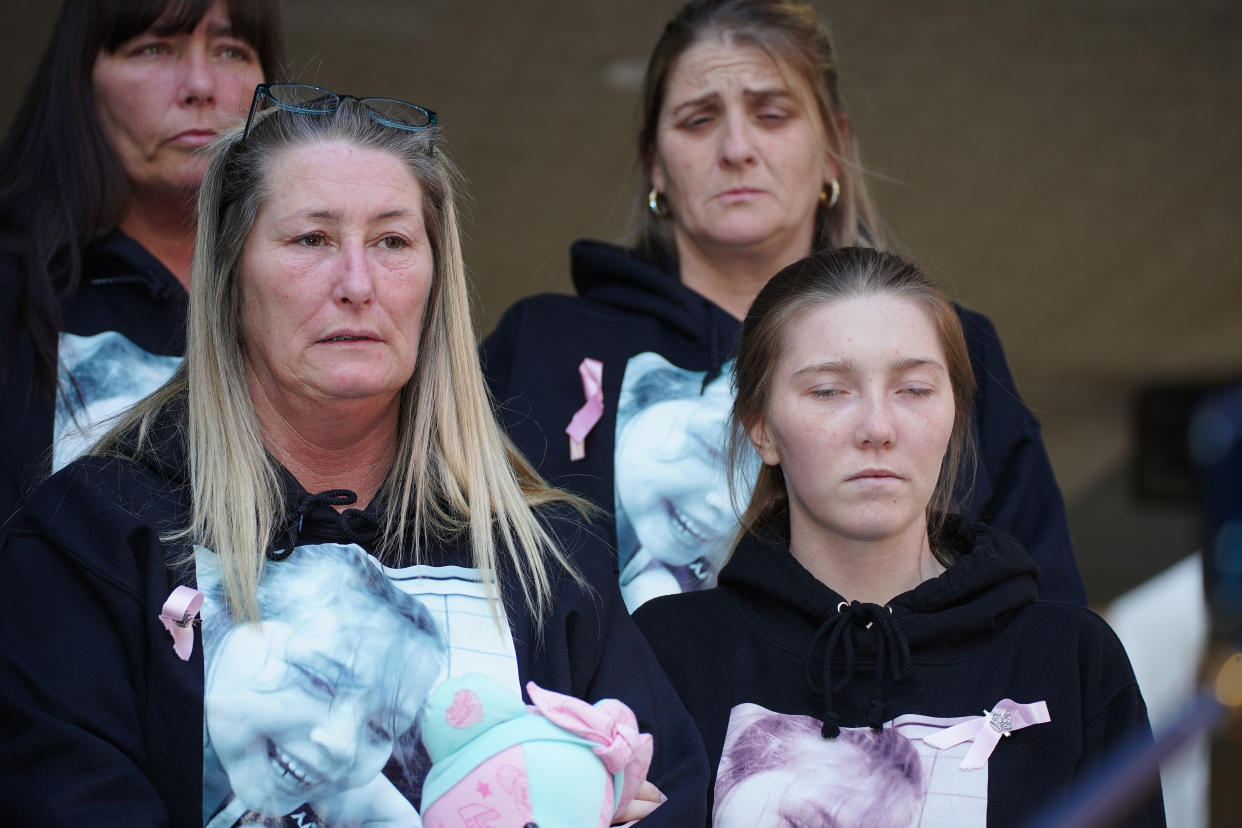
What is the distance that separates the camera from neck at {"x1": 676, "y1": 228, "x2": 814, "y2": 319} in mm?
2717

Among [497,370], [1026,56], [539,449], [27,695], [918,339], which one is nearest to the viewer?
[27,695]

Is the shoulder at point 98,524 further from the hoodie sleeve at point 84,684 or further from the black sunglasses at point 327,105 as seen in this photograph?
the black sunglasses at point 327,105

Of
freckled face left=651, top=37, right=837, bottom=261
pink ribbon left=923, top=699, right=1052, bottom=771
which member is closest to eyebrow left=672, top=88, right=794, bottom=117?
freckled face left=651, top=37, right=837, bottom=261

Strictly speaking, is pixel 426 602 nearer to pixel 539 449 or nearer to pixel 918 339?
pixel 539 449

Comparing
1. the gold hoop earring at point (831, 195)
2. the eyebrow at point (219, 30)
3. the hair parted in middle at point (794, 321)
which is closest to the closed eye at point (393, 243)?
the hair parted in middle at point (794, 321)

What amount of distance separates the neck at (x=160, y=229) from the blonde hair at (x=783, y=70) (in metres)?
0.86

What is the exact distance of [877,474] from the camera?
2053mm

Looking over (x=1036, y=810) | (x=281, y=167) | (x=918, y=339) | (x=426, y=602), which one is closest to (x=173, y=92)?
(x=281, y=167)

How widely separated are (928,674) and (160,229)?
1586 mm

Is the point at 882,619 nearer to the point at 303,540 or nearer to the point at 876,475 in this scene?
the point at 876,475

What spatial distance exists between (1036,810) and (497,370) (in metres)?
1.26

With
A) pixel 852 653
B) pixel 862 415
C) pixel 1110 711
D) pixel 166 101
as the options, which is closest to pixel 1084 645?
pixel 1110 711

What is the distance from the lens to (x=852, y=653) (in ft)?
6.59

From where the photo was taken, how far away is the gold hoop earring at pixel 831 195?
9.05ft
